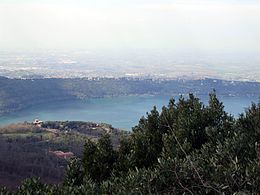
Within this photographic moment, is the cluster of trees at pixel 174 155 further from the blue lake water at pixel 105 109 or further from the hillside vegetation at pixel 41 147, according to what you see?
the blue lake water at pixel 105 109

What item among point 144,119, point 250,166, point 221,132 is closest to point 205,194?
point 250,166

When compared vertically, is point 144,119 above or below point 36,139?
above

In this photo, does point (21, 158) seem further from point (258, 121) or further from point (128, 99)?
point (128, 99)

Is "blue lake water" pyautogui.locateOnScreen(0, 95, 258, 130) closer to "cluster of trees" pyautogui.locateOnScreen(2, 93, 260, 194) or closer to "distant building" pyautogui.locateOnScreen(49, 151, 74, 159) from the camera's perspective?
"distant building" pyautogui.locateOnScreen(49, 151, 74, 159)

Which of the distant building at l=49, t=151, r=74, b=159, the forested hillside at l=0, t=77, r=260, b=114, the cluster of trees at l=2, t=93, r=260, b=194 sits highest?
the cluster of trees at l=2, t=93, r=260, b=194

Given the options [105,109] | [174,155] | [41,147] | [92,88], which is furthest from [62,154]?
[92,88]

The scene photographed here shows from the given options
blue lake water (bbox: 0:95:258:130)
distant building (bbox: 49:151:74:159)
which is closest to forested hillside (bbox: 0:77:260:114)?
blue lake water (bbox: 0:95:258:130)

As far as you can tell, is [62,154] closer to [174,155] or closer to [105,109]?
[174,155]
